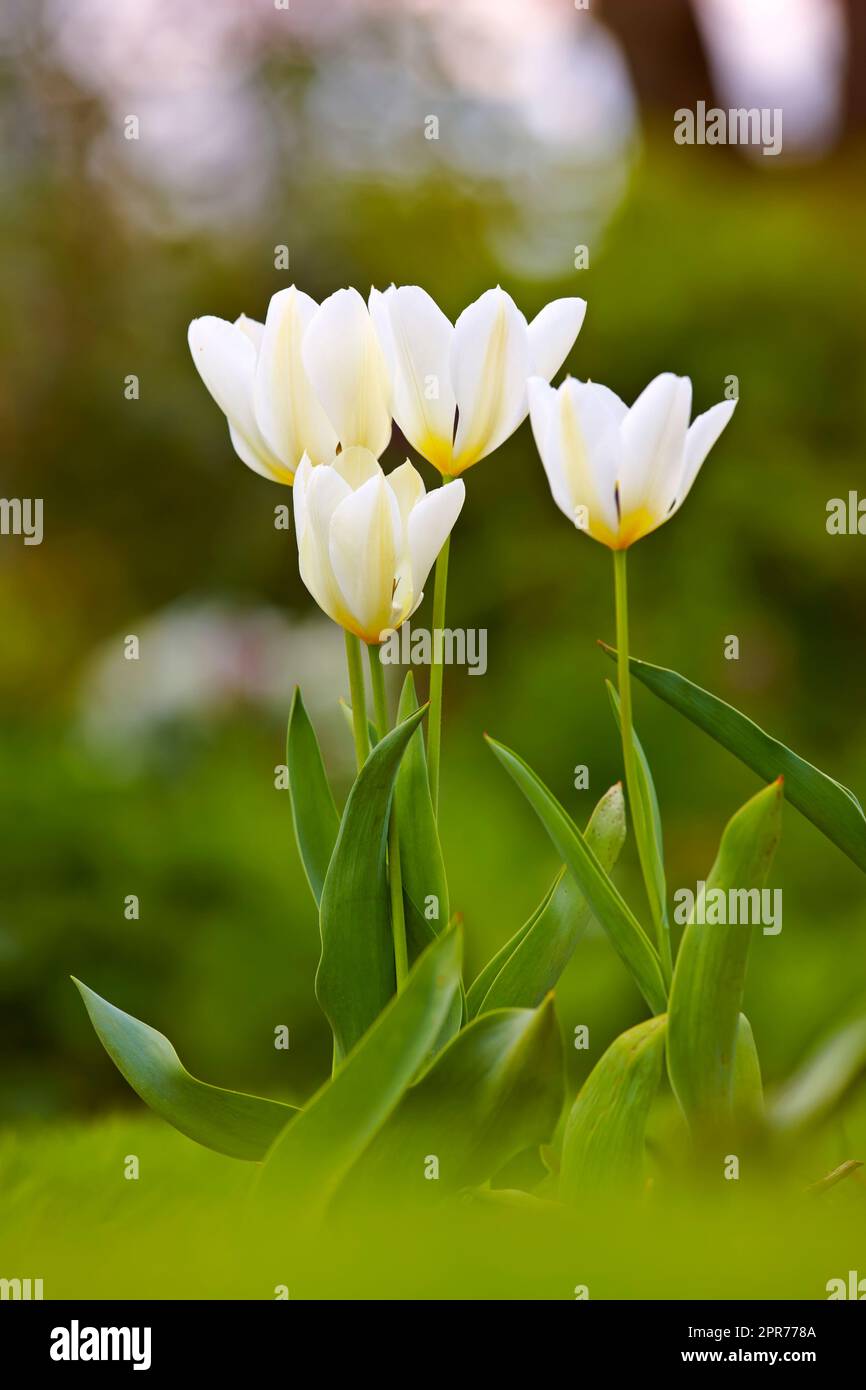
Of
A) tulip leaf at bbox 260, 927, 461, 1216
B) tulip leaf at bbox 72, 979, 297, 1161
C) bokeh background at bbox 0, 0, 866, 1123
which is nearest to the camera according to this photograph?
tulip leaf at bbox 260, 927, 461, 1216

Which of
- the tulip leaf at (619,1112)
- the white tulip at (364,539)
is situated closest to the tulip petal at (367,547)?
the white tulip at (364,539)

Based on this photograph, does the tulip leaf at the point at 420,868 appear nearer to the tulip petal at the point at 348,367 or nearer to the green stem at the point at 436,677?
the green stem at the point at 436,677

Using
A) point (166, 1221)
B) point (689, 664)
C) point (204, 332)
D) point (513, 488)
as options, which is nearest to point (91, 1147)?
point (166, 1221)

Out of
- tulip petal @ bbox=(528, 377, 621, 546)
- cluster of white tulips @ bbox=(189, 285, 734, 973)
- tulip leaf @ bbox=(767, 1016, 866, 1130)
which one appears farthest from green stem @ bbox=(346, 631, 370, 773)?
tulip leaf @ bbox=(767, 1016, 866, 1130)

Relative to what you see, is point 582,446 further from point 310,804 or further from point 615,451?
point 310,804

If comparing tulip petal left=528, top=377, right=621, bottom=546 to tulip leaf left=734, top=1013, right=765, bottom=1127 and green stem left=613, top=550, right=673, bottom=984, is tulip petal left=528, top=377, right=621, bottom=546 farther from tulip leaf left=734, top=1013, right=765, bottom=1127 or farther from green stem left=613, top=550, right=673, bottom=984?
tulip leaf left=734, top=1013, right=765, bottom=1127

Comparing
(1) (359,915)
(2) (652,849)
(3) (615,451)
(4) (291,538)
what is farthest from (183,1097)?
(4) (291,538)
